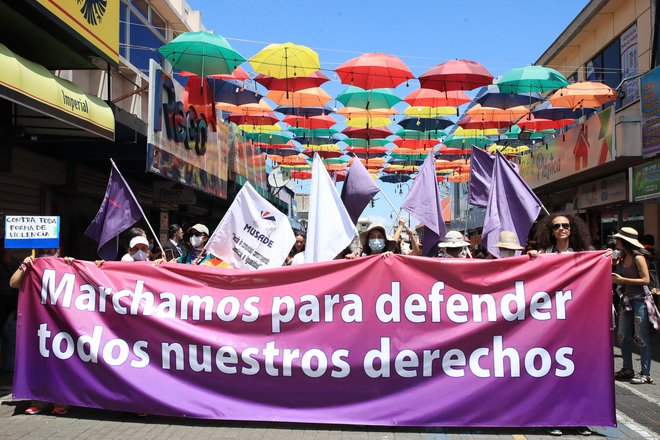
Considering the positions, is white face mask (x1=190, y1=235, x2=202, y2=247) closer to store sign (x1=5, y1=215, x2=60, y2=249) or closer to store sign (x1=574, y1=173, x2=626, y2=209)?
store sign (x1=5, y1=215, x2=60, y2=249)

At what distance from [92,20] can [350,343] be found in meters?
6.12

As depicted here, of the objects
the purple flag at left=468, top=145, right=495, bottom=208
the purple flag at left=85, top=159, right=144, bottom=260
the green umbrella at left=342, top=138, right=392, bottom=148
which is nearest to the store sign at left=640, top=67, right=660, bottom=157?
the purple flag at left=468, top=145, right=495, bottom=208

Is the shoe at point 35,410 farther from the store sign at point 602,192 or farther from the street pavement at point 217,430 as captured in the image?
the store sign at point 602,192

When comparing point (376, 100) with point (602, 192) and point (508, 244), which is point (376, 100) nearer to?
point (602, 192)

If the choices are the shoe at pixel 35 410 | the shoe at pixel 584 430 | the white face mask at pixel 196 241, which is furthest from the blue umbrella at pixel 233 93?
the shoe at pixel 584 430

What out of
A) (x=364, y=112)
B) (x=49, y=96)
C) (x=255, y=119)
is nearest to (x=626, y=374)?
(x=49, y=96)

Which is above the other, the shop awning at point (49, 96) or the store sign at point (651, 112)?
the store sign at point (651, 112)

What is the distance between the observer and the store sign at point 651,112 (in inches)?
508

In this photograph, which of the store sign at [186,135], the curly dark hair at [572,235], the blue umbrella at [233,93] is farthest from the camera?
the blue umbrella at [233,93]

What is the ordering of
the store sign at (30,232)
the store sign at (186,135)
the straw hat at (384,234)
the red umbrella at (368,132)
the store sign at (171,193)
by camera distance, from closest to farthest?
the store sign at (30,232) < the straw hat at (384,234) < the store sign at (186,135) < the store sign at (171,193) < the red umbrella at (368,132)

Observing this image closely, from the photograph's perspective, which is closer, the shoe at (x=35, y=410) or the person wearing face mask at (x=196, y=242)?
the shoe at (x=35, y=410)

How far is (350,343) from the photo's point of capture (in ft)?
17.7

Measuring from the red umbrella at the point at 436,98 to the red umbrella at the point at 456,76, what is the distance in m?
2.01

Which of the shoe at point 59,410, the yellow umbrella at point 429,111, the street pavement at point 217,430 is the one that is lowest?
the street pavement at point 217,430
